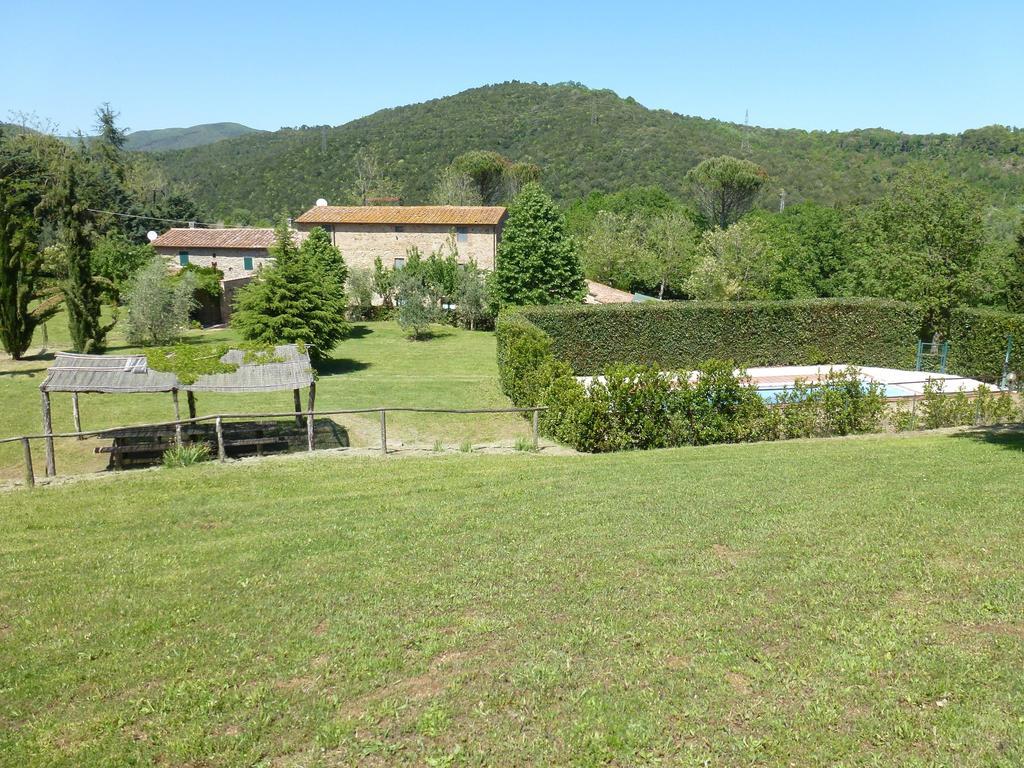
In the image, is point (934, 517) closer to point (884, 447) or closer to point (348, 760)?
point (884, 447)

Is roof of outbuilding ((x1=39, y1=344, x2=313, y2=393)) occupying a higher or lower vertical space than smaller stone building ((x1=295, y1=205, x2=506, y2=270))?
lower

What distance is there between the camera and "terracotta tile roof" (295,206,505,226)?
44.2 metres

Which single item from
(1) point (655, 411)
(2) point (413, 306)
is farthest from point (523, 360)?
(2) point (413, 306)

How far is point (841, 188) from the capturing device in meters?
83.1

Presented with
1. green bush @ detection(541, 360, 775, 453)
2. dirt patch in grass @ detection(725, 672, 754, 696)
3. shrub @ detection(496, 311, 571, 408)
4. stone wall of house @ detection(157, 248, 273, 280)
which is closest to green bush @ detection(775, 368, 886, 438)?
green bush @ detection(541, 360, 775, 453)

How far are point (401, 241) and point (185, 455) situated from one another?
105 feet

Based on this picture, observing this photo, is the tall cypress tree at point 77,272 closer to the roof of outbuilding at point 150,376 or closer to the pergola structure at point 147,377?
the pergola structure at point 147,377

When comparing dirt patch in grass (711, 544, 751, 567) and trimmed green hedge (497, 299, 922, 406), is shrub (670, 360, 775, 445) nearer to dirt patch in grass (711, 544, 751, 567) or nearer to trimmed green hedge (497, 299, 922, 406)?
Answer: dirt patch in grass (711, 544, 751, 567)

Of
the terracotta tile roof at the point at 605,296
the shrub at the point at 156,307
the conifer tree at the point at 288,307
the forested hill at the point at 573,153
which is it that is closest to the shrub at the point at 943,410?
the conifer tree at the point at 288,307

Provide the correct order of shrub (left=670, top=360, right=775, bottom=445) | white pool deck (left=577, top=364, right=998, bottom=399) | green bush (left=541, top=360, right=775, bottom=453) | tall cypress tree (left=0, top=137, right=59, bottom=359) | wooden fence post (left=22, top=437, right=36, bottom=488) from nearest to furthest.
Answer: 1. wooden fence post (left=22, top=437, right=36, bottom=488)
2. green bush (left=541, top=360, right=775, bottom=453)
3. shrub (left=670, top=360, right=775, bottom=445)
4. white pool deck (left=577, top=364, right=998, bottom=399)
5. tall cypress tree (left=0, top=137, right=59, bottom=359)

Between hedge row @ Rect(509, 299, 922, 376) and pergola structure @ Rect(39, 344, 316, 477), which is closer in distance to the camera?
pergola structure @ Rect(39, 344, 316, 477)

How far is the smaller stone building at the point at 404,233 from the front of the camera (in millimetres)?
44281

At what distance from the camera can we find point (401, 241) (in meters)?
44.9

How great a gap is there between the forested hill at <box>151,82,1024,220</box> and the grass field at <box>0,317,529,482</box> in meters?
56.0
